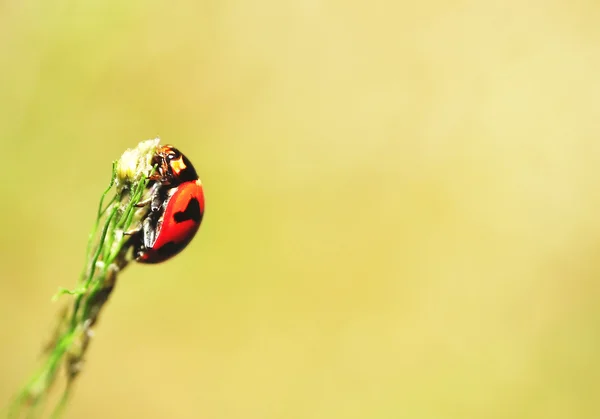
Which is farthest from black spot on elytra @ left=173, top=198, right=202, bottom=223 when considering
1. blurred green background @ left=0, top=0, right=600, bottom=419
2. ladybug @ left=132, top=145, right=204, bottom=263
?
blurred green background @ left=0, top=0, right=600, bottom=419

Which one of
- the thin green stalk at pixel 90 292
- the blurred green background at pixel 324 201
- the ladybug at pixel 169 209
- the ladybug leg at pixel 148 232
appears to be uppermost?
the blurred green background at pixel 324 201

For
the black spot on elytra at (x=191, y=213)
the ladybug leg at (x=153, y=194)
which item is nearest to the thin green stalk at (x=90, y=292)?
the ladybug leg at (x=153, y=194)

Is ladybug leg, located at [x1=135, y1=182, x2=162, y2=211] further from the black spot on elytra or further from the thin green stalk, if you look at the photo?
the thin green stalk

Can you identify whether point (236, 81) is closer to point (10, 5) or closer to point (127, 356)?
point (10, 5)

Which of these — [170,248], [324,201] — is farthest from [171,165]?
[324,201]

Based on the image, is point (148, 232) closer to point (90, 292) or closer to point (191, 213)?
point (191, 213)

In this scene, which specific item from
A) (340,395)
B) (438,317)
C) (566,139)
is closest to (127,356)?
(340,395)

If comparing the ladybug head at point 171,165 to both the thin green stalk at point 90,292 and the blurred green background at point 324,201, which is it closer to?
the thin green stalk at point 90,292
